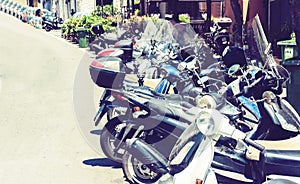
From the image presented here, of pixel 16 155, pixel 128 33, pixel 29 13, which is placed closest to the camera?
pixel 16 155

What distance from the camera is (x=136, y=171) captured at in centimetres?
521

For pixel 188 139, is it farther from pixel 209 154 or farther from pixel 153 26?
pixel 153 26

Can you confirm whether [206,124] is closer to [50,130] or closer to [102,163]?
[102,163]

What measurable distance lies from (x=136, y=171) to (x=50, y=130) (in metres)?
2.87

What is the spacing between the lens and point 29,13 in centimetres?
3497

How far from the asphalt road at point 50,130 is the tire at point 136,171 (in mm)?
304

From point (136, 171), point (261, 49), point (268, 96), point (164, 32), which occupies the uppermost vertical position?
point (164, 32)

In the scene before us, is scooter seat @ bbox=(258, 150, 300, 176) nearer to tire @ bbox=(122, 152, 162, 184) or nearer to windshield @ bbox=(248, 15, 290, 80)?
windshield @ bbox=(248, 15, 290, 80)

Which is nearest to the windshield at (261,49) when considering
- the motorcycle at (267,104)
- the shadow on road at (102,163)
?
the motorcycle at (267,104)

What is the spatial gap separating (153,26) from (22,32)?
18.0 metres

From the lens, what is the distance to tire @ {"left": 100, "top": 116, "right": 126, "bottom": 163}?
5.68m

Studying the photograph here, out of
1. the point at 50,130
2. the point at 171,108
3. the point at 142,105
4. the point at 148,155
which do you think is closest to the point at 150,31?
the point at 50,130

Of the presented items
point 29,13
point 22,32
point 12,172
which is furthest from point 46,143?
point 29,13

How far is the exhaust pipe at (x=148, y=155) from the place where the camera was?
14.8ft
